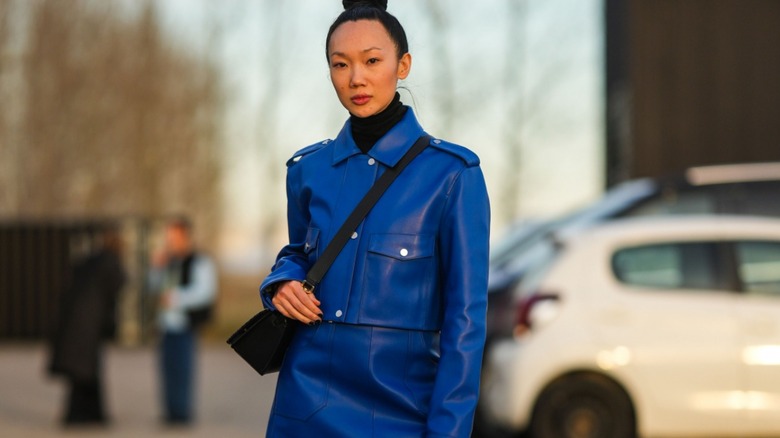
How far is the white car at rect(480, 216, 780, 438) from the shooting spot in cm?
861

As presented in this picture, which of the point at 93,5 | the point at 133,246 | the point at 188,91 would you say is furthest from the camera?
the point at 188,91

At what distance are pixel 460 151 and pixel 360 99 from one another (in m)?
0.24

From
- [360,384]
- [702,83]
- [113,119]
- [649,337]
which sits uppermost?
[113,119]

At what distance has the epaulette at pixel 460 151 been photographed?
300 cm

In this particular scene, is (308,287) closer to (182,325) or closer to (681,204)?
(681,204)

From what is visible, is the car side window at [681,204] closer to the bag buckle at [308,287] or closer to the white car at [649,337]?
the white car at [649,337]

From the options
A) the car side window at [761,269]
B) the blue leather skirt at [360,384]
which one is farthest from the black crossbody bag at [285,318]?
the car side window at [761,269]

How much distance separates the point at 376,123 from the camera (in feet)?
10.1

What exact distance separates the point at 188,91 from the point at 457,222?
116ft

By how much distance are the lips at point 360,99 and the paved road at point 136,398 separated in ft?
27.5

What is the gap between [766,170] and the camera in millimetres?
10430

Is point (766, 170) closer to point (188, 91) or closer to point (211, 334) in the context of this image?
point (211, 334)

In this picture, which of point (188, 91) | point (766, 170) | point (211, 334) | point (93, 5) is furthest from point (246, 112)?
point (766, 170)

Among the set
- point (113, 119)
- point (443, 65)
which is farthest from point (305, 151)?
point (113, 119)
